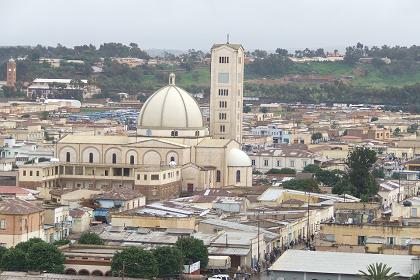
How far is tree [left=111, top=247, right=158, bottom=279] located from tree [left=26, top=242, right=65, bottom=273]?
126 centimetres

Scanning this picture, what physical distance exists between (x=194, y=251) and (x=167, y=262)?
144cm

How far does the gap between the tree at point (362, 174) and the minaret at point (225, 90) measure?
27.1ft

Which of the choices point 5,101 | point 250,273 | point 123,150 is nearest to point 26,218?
point 250,273

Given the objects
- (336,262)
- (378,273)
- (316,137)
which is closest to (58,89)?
(316,137)

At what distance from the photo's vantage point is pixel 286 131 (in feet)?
273

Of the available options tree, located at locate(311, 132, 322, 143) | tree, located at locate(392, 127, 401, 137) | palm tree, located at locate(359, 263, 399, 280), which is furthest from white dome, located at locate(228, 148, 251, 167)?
tree, located at locate(392, 127, 401, 137)

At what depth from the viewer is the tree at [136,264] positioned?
31.7 meters

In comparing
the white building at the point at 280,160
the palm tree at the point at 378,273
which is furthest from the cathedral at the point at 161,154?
the palm tree at the point at 378,273

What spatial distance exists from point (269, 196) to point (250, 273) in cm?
1251

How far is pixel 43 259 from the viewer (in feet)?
105

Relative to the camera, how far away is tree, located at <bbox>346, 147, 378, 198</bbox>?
49.0 metres

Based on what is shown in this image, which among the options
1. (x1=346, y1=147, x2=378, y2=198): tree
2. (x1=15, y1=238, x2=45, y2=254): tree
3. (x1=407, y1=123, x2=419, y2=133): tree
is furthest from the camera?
(x1=407, y1=123, x2=419, y2=133): tree

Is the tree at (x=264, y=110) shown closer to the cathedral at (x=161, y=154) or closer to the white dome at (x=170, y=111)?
the cathedral at (x=161, y=154)

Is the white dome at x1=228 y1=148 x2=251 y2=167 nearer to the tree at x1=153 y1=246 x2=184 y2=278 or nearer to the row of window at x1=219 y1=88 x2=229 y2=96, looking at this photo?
the row of window at x1=219 y1=88 x2=229 y2=96
